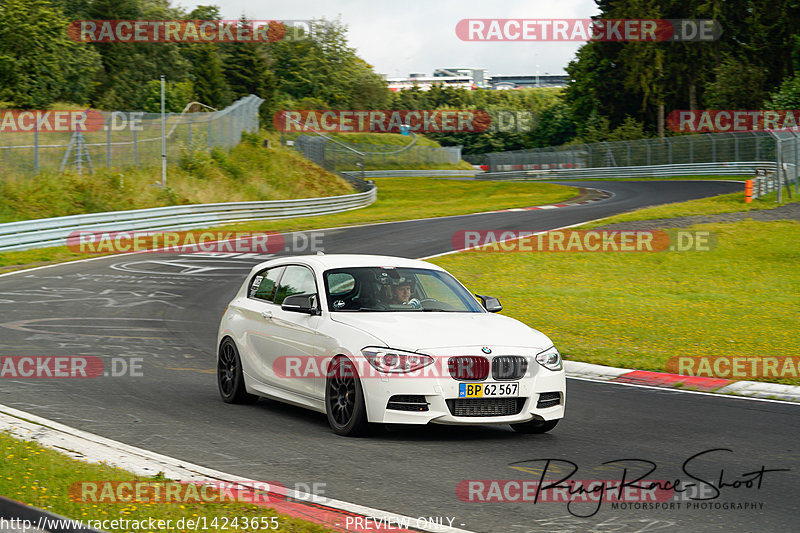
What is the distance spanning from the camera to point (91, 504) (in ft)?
19.6

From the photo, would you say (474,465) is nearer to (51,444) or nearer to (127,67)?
(51,444)

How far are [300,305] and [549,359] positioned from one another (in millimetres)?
2347

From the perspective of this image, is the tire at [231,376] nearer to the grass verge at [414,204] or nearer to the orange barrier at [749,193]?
the grass verge at [414,204]

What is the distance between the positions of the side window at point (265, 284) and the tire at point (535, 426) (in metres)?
2.99

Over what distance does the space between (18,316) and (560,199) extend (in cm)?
3613

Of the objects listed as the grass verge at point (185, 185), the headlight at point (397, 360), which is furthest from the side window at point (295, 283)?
the grass verge at point (185, 185)

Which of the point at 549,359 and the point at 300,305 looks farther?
the point at 300,305

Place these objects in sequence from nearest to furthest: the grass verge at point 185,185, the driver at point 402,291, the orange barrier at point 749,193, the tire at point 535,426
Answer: the tire at point 535,426 < the driver at point 402,291 < the grass verge at point 185,185 < the orange barrier at point 749,193

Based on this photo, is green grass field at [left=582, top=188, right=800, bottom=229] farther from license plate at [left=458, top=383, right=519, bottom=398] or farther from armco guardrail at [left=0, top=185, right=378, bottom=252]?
license plate at [left=458, top=383, right=519, bottom=398]

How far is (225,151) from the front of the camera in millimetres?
50562

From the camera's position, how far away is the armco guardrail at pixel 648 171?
63125 millimetres

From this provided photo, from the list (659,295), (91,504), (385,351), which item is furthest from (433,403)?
(659,295)

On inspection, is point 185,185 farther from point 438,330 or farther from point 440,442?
point 440,442

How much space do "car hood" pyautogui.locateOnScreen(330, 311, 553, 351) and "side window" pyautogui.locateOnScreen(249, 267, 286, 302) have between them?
4.85 ft
